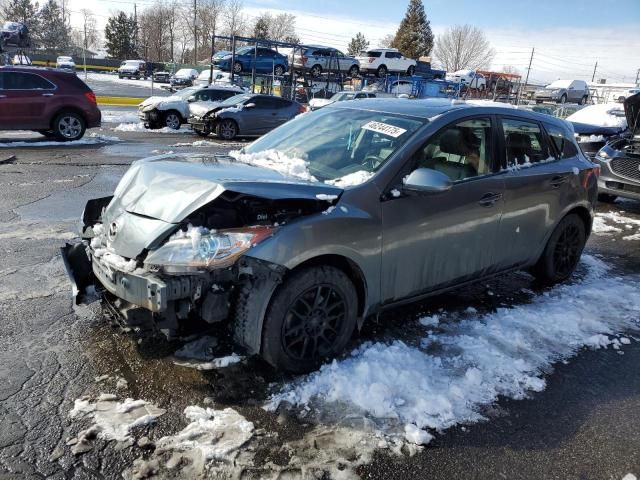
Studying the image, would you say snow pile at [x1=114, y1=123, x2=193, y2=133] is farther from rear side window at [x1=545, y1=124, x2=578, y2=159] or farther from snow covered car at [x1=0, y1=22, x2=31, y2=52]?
rear side window at [x1=545, y1=124, x2=578, y2=159]

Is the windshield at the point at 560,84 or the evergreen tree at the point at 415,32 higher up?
the evergreen tree at the point at 415,32

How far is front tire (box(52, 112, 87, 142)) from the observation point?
13375mm

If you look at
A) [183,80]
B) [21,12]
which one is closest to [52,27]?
[21,12]

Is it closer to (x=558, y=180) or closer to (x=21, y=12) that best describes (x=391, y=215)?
(x=558, y=180)

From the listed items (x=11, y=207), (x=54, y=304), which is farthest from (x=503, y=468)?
(x=11, y=207)

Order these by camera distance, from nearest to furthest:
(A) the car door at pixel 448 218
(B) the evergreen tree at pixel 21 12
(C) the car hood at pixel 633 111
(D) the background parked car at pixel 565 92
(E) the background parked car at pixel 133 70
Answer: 1. (A) the car door at pixel 448 218
2. (C) the car hood at pixel 633 111
3. (D) the background parked car at pixel 565 92
4. (E) the background parked car at pixel 133 70
5. (B) the evergreen tree at pixel 21 12

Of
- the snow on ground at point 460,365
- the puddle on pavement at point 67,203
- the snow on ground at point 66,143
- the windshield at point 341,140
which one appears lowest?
the snow on ground at point 66,143

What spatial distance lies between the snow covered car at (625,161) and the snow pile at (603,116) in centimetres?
400

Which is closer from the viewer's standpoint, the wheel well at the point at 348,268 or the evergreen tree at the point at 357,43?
the wheel well at the point at 348,268

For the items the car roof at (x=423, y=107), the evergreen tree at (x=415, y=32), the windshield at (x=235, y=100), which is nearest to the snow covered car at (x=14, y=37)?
the windshield at (x=235, y=100)

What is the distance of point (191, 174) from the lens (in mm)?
3365

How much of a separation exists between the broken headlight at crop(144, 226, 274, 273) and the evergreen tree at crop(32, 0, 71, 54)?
88.0 metres

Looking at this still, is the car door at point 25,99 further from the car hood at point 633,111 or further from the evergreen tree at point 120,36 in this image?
the evergreen tree at point 120,36

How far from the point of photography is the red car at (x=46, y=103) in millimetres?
12617
